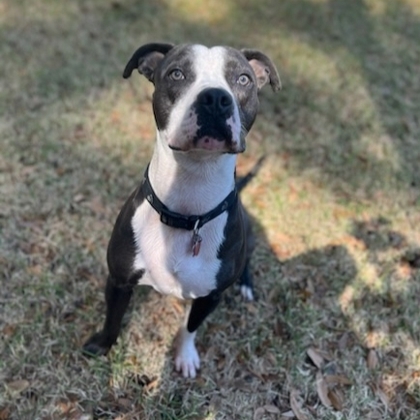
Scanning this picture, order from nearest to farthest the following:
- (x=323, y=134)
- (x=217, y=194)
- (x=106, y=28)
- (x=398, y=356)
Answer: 1. (x=217, y=194)
2. (x=398, y=356)
3. (x=323, y=134)
4. (x=106, y=28)

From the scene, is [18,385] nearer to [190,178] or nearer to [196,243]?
[196,243]

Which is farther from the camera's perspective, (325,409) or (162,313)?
(162,313)

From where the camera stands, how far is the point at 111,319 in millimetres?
3053

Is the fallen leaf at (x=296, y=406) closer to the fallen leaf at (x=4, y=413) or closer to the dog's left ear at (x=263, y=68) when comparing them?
the fallen leaf at (x=4, y=413)

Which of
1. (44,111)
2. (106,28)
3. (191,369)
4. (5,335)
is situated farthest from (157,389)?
(106,28)

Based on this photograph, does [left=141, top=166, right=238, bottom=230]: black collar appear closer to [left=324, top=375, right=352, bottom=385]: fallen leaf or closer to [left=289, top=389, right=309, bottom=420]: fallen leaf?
[left=289, top=389, right=309, bottom=420]: fallen leaf

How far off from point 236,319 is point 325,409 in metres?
0.80

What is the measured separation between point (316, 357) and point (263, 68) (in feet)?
6.07

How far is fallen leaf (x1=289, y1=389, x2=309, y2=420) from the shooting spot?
315 centimetres

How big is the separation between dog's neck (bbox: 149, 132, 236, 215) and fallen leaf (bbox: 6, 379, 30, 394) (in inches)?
56.3

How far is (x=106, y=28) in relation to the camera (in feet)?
21.1

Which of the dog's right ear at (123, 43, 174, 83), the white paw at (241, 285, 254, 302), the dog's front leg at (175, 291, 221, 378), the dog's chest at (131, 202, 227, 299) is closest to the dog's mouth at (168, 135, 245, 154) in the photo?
the dog's chest at (131, 202, 227, 299)

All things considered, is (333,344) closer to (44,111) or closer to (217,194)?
(217,194)

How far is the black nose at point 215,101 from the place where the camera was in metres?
2.12
